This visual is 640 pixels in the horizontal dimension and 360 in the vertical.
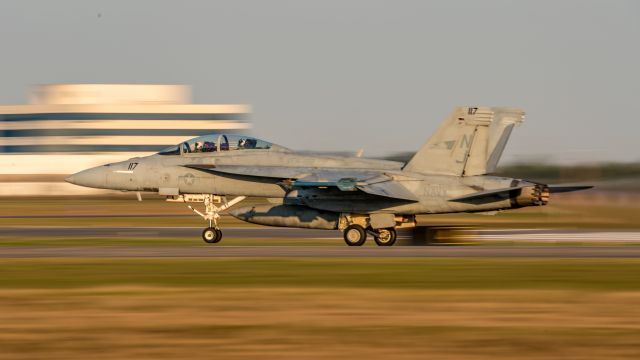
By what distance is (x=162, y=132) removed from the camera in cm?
12975

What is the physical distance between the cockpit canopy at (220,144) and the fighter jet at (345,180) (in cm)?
3

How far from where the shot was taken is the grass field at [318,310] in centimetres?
1441

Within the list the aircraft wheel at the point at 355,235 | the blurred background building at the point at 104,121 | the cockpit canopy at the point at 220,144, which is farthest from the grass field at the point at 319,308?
the blurred background building at the point at 104,121

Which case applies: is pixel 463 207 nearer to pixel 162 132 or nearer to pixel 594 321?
pixel 594 321

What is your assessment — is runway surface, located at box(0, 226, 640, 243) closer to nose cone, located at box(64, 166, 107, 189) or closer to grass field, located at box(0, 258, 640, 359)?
nose cone, located at box(64, 166, 107, 189)

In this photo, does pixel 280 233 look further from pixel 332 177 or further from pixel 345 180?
pixel 345 180

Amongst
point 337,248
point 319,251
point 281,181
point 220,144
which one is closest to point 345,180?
point 337,248

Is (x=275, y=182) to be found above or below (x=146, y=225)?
above

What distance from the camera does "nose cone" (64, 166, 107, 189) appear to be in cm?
3491

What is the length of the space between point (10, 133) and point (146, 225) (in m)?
90.2

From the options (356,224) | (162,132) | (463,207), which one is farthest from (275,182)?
(162,132)

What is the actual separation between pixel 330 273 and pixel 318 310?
601 centimetres

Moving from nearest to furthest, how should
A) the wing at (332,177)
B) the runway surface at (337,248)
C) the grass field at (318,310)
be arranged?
1. the grass field at (318,310)
2. the runway surface at (337,248)
3. the wing at (332,177)

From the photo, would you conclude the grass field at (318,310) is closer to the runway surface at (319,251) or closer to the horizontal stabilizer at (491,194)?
the runway surface at (319,251)
